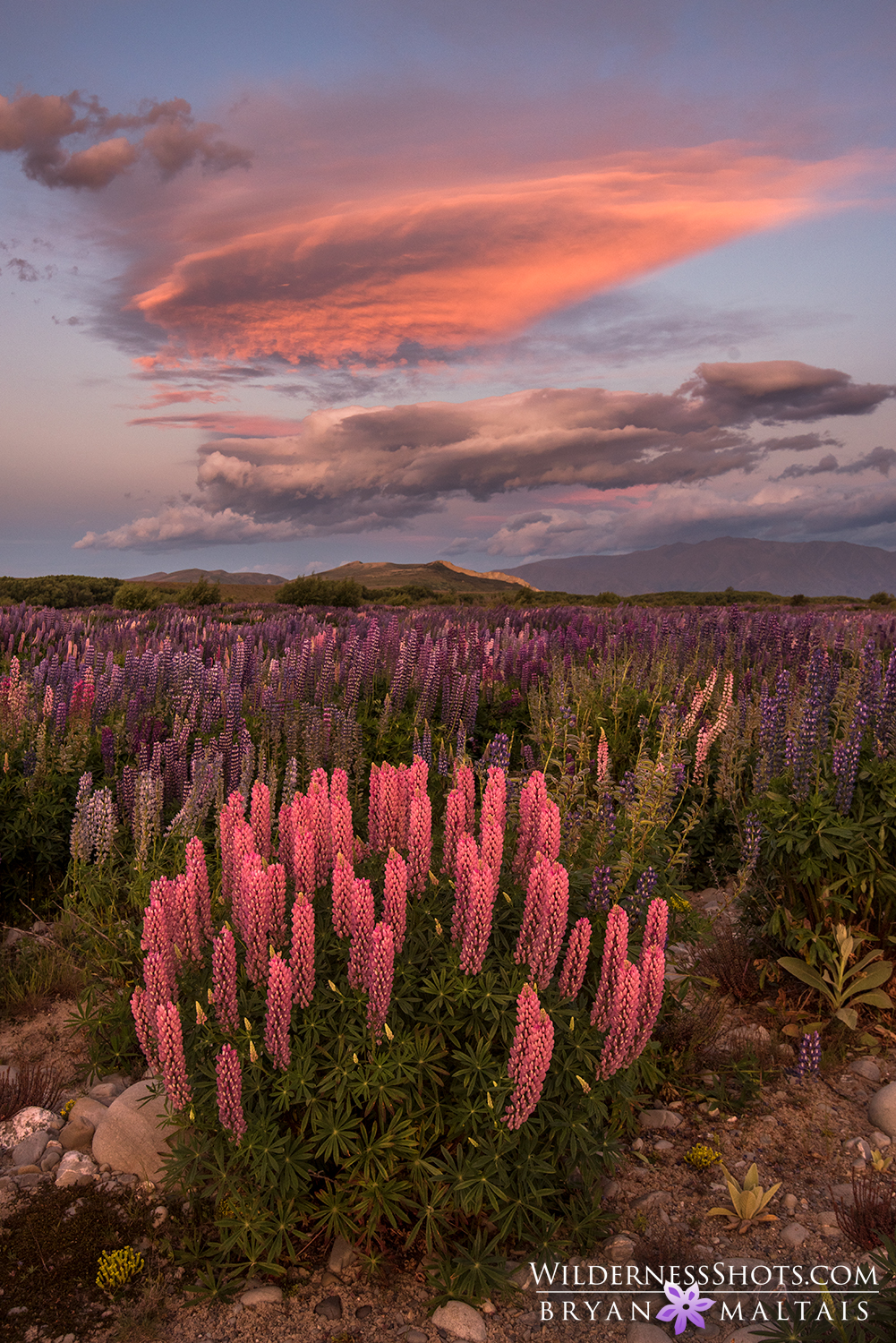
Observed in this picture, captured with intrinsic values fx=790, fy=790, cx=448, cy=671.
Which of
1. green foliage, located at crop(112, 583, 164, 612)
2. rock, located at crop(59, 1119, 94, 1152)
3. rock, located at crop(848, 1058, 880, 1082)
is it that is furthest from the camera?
green foliage, located at crop(112, 583, 164, 612)

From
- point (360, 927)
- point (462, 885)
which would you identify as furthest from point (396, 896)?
point (462, 885)

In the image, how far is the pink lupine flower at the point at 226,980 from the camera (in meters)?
3.20

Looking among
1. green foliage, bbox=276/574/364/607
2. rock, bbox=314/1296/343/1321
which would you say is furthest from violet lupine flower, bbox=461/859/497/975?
green foliage, bbox=276/574/364/607

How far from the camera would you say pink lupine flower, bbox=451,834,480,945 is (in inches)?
130

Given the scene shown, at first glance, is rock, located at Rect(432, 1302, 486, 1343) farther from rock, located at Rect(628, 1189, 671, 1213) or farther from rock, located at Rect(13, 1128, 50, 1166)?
rock, located at Rect(13, 1128, 50, 1166)

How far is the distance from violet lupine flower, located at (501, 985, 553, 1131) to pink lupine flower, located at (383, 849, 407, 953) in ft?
1.95

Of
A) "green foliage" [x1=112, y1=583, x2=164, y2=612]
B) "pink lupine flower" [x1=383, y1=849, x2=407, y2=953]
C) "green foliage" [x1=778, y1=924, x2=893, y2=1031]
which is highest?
"green foliage" [x1=112, y1=583, x2=164, y2=612]

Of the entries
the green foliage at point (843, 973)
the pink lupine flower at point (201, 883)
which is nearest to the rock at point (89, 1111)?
the pink lupine flower at point (201, 883)

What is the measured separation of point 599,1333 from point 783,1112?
6.15 feet

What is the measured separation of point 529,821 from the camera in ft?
12.6

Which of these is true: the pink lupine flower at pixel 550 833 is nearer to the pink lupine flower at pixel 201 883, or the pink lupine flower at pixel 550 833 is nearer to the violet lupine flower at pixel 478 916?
the violet lupine flower at pixel 478 916

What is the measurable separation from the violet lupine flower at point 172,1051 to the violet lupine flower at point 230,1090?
0.64 ft

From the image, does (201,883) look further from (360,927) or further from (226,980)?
(360,927)

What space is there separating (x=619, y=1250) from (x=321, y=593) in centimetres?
2555
